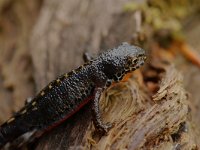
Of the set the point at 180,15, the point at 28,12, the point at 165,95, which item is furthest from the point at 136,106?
the point at 28,12

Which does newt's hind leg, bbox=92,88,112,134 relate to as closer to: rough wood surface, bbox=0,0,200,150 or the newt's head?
rough wood surface, bbox=0,0,200,150

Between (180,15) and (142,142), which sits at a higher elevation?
(180,15)

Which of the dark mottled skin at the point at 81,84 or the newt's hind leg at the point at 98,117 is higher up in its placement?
the dark mottled skin at the point at 81,84

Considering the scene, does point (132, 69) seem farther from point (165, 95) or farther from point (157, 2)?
point (157, 2)

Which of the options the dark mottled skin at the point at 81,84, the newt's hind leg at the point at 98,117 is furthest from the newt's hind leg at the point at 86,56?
the newt's hind leg at the point at 98,117

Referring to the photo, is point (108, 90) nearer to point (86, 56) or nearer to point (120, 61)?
point (120, 61)

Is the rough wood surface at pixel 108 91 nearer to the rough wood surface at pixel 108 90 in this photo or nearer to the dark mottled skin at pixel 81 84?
the rough wood surface at pixel 108 90

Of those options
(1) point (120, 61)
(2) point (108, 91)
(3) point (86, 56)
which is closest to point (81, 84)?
(2) point (108, 91)
